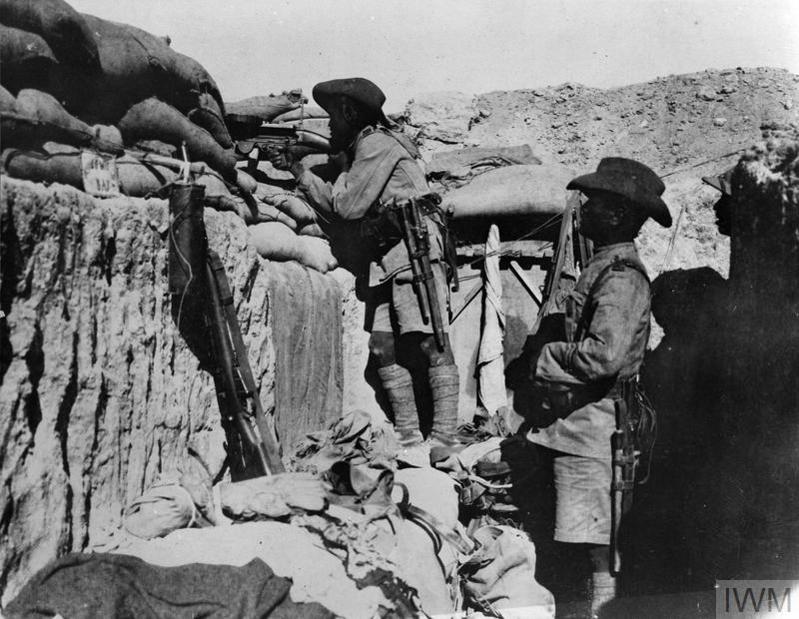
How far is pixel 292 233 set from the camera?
15.1 ft

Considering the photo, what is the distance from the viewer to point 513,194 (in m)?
5.32

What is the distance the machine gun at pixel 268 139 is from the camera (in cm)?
464

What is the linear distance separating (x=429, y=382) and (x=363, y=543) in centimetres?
189

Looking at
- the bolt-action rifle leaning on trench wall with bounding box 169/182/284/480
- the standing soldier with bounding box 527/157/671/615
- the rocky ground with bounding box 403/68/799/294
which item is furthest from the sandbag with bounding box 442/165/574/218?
the bolt-action rifle leaning on trench wall with bounding box 169/182/284/480

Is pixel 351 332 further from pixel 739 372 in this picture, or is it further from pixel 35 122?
pixel 35 122

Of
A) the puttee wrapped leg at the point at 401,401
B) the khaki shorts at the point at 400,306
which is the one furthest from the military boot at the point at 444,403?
the khaki shorts at the point at 400,306

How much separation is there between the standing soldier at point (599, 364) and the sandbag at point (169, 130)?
184cm

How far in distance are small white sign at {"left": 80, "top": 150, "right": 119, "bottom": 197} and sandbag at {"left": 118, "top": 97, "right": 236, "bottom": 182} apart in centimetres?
35

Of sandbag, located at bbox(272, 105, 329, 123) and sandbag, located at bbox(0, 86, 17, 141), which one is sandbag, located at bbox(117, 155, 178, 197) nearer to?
sandbag, located at bbox(0, 86, 17, 141)

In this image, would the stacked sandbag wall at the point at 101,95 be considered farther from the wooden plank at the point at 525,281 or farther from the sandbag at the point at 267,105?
the wooden plank at the point at 525,281

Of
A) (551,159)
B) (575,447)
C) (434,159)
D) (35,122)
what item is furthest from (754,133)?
(35,122)

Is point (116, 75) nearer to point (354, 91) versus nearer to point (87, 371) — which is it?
point (87, 371)

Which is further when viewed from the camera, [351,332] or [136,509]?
[351,332]

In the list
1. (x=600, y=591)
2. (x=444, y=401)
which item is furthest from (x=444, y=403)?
(x=600, y=591)
